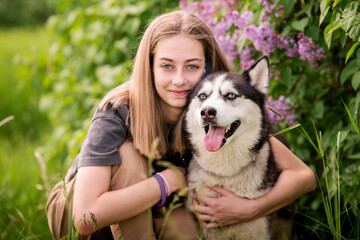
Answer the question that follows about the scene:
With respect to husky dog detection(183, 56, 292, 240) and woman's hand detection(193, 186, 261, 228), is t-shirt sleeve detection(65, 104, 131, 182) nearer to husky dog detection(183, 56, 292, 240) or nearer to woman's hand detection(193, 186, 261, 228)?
husky dog detection(183, 56, 292, 240)

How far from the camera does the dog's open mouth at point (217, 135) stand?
2.17 meters

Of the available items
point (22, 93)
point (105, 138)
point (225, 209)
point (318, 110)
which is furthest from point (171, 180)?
point (22, 93)

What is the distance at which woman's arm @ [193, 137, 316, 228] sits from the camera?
2283 millimetres

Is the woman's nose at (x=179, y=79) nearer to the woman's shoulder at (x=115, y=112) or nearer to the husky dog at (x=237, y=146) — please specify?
the husky dog at (x=237, y=146)

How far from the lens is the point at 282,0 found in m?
2.35

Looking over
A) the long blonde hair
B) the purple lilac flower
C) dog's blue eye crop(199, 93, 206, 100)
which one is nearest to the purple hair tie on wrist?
the long blonde hair

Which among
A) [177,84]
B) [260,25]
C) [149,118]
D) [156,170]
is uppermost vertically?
[260,25]

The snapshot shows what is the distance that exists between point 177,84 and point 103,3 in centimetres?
204

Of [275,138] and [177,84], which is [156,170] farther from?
[275,138]

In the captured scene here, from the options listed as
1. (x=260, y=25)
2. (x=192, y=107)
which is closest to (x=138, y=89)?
(x=192, y=107)

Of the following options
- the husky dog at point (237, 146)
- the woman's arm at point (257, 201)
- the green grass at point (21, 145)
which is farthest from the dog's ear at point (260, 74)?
the green grass at point (21, 145)

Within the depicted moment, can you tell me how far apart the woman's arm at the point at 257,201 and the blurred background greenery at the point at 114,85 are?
139mm

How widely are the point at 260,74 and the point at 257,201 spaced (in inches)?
31.0

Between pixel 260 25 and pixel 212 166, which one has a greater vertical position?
pixel 260 25
